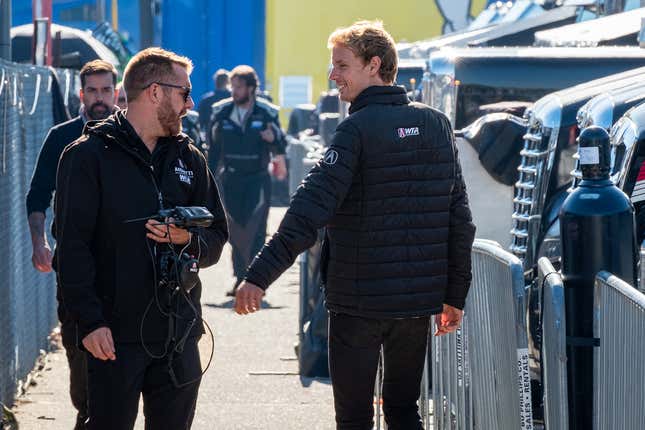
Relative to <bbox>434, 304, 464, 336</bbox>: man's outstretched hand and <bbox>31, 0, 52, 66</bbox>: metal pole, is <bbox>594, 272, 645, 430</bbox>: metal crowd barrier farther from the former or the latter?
<bbox>31, 0, 52, 66</bbox>: metal pole

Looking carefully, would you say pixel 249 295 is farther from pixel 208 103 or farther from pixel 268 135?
pixel 208 103

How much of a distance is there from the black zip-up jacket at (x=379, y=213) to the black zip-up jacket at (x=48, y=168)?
1.87 meters

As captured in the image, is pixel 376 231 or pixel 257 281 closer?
pixel 257 281

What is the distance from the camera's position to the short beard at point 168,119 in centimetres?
516

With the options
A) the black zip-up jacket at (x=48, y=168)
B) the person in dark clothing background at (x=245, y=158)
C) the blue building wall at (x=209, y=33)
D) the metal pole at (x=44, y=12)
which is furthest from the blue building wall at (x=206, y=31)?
the black zip-up jacket at (x=48, y=168)

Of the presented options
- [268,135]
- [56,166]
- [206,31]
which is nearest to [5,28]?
[56,166]

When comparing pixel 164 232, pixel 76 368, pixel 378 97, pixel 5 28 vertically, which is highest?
pixel 5 28

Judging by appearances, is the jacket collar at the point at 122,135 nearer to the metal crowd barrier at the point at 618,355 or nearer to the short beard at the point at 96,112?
the metal crowd barrier at the point at 618,355

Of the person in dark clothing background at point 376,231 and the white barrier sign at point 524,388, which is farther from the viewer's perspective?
the person in dark clothing background at point 376,231

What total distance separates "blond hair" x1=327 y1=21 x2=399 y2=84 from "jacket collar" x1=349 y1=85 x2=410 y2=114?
0.07 metres

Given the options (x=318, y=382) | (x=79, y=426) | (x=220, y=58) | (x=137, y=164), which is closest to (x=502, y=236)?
(x=318, y=382)

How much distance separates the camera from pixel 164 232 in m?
4.97

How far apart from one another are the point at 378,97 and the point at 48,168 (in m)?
2.10

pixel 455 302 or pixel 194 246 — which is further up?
pixel 194 246
